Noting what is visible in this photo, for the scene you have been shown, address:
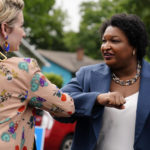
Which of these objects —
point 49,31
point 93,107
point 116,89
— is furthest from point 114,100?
point 49,31

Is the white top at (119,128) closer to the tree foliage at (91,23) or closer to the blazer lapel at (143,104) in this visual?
the blazer lapel at (143,104)

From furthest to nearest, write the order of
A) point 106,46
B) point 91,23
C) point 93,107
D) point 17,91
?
point 91,23 < point 106,46 < point 93,107 < point 17,91

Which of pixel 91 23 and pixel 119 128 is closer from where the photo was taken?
pixel 119 128

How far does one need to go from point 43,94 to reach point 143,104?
909mm

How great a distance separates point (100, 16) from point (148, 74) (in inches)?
1885

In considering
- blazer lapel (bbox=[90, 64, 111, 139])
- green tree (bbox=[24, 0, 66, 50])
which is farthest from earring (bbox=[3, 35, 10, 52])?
green tree (bbox=[24, 0, 66, 50])

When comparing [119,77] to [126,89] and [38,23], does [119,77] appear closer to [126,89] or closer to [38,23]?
[126,89]

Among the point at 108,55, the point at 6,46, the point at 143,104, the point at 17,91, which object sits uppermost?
the point at 6,46

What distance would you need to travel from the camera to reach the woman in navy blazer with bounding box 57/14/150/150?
8.32ft

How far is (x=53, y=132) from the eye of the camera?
294 inches

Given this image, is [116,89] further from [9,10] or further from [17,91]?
[9,10]

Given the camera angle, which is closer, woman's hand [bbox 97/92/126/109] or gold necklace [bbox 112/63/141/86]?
woman's hand [bbox 97/92/126/109]

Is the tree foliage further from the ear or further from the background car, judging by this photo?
the ear

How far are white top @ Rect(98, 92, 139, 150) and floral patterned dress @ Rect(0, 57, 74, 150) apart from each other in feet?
2.33
